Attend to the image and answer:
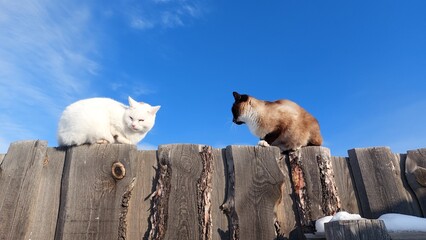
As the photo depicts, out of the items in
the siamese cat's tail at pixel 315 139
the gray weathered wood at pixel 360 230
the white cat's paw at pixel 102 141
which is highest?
the siamese cat's tail at pixel 315 139

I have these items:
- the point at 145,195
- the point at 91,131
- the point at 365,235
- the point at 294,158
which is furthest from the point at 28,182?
the point at 365,235

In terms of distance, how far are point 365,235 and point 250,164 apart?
1.53 m

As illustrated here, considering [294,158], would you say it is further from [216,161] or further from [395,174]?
[395,174]

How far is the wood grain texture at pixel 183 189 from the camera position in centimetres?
335

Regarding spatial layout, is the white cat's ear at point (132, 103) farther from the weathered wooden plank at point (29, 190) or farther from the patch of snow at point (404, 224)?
the patch of snow at point (404, 224)

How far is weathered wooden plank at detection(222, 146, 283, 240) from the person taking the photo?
339 centimetres

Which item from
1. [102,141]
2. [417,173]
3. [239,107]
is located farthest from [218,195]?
[417,173]

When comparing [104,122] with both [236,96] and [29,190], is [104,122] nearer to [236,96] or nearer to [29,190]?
[29,190]

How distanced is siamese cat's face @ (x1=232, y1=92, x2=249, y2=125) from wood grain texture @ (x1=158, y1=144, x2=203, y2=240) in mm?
2009

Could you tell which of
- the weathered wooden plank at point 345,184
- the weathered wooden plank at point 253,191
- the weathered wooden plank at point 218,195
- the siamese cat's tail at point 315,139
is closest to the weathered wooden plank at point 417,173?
the weathered wooden plank at point 345,184

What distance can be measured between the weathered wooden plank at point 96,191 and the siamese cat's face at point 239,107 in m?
2.36

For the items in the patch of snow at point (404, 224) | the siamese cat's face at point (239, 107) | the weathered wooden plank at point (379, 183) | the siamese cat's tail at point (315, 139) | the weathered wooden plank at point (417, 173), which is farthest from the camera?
the siamese cat's face at point (239, 107)

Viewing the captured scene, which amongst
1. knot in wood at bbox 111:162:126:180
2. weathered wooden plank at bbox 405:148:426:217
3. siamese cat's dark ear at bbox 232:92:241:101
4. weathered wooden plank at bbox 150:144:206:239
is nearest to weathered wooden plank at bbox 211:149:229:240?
weathered wooden plank at bbox 150:144:206:239

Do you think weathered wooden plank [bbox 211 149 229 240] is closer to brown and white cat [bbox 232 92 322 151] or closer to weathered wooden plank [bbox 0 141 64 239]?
brown and white cat [bbox 232 92 322 151]
